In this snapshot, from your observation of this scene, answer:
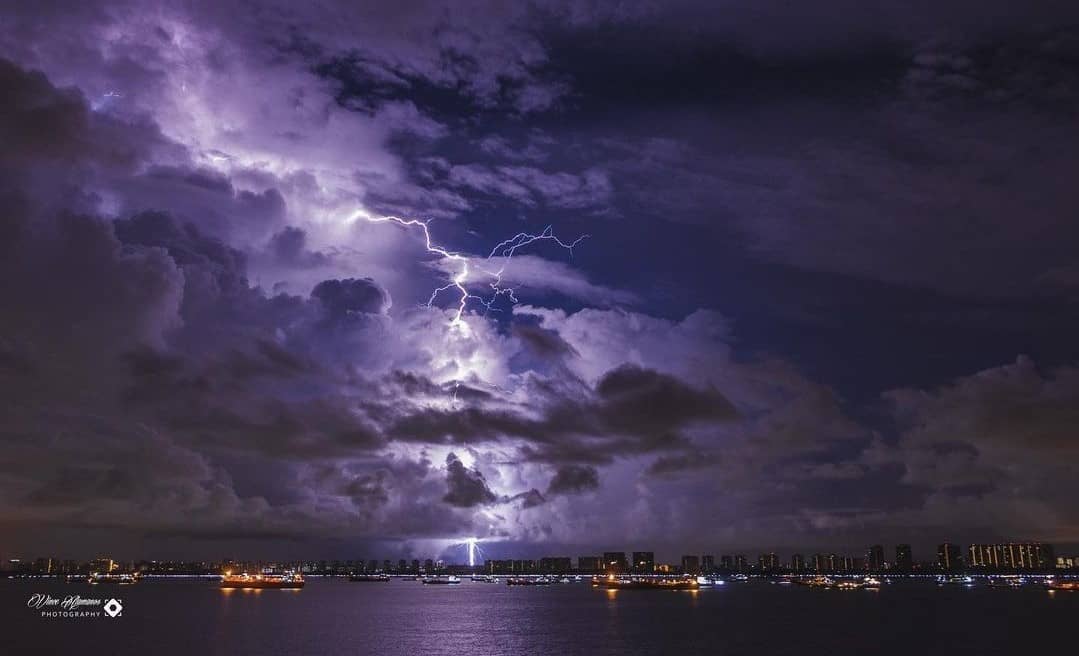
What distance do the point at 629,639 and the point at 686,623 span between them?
152 feet

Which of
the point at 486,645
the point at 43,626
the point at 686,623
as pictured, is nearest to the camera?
the point at 486,645

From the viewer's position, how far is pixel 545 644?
142 m

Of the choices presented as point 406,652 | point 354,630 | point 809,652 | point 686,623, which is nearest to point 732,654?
point 809,652

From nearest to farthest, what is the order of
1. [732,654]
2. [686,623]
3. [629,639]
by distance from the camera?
[732,654] < [629,639] < [686,623]

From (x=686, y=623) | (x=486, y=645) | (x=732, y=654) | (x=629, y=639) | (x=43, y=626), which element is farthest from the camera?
(x=686, y=623)

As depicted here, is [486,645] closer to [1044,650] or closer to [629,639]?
[629,639]

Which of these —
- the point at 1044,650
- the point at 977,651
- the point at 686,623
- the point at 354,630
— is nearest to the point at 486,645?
the point at 354,630

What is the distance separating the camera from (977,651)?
13562 centimetres

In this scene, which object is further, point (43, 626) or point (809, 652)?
point (43, 626)

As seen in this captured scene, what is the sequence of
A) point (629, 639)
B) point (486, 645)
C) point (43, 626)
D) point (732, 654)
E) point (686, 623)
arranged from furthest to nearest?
point (686, 623) < point (43, 626) < point (629, 639) < point (486, 645) < point (732, 654)

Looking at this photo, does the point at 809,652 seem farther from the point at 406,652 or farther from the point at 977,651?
the point at 406,652

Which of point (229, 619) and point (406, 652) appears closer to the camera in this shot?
point (406, 652)

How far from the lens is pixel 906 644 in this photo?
14238cm

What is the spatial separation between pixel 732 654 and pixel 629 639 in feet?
90.2
